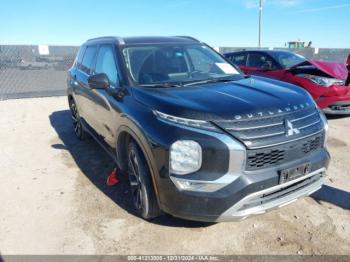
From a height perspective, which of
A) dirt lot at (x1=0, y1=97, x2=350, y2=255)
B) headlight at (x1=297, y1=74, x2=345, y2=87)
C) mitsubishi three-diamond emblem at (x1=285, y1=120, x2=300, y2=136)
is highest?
headlight at (x1=297, y1=74, x2=345, y2=87)

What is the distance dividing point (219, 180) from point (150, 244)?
3.29 ft

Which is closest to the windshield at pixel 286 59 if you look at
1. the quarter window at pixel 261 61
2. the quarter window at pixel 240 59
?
the quarter window at pixel 261 61

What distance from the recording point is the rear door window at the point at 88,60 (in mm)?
4914

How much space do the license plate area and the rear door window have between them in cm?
343

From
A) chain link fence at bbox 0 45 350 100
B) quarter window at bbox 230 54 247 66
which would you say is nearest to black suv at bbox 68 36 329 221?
quarter window at bbox 230 54 247 66

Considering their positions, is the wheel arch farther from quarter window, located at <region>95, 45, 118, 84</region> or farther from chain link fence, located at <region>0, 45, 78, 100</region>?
chain link fence, located at <region>0, 45, 78, 100</region>

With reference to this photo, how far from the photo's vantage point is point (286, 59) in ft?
26.5

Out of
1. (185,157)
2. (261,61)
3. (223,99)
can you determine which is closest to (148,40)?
(223,99)

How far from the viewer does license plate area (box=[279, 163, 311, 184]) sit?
263cm

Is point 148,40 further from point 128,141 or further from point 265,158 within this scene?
point 265,158

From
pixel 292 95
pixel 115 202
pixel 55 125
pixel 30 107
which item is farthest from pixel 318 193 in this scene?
pixel 30 107

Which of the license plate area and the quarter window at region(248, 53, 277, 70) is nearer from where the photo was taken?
the license plate area

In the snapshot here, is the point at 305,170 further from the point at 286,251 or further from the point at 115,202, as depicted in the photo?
the point at 115,202

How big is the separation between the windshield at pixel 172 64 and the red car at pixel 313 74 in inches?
136
